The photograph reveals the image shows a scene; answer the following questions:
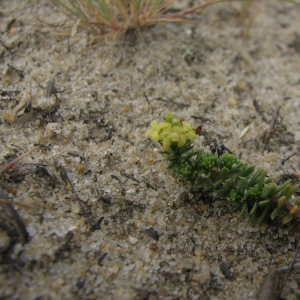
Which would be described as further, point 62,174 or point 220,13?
point 220,13

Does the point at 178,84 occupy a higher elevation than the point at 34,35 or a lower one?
lower

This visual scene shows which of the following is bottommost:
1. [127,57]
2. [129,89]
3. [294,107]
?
[294,107]

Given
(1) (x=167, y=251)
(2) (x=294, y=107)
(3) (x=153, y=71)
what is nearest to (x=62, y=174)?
(1) (x=167, y=251)

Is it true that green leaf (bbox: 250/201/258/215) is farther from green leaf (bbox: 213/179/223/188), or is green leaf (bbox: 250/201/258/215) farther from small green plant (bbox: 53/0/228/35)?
small green plant (bbox: 53/0/228/35)

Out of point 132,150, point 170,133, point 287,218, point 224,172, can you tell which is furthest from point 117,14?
point 287,218

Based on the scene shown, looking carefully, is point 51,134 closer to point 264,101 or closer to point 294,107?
point 264,101

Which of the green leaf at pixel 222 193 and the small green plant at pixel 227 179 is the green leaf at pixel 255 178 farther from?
the green leaf at pixel 222 193

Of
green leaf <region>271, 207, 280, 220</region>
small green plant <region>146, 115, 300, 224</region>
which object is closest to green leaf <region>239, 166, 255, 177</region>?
small green plant <region>146, 115, 300, 224</region>
